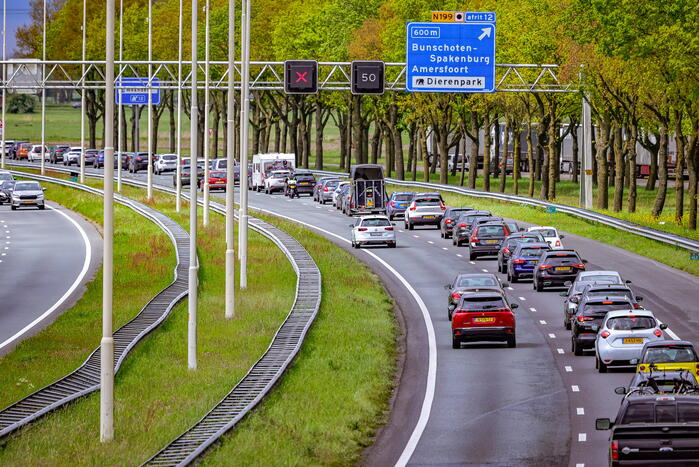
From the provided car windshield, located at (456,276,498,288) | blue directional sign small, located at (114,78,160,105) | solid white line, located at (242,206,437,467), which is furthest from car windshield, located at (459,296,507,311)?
blue directional sign small, located at (114,78,160,105)

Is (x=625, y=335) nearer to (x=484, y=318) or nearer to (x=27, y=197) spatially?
(x=484, y=318)

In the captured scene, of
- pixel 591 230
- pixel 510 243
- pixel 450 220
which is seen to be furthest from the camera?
pixel 450 220

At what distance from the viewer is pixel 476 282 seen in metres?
43.7

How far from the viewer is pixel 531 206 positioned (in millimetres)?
80875

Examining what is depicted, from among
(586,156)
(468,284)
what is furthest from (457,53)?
(468,284)

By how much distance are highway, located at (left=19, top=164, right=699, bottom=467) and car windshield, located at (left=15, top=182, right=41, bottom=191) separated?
4077 cm

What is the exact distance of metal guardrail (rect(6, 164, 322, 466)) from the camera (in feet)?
78.4

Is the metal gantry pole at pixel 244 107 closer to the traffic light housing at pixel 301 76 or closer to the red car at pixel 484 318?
the red car at pixel 484 318

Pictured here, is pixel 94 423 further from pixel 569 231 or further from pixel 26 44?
pixel 26 44

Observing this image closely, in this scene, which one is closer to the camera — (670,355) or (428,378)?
(670,355)

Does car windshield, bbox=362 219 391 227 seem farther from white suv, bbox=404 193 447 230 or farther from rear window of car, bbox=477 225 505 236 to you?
white suv, bbox=404 193 447 230

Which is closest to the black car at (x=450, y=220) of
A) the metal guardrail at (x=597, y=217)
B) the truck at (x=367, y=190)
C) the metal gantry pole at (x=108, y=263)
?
the metal guardrail at (x=597, y=217)

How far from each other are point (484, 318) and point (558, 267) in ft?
40.4

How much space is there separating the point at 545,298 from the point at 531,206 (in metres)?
33.0
